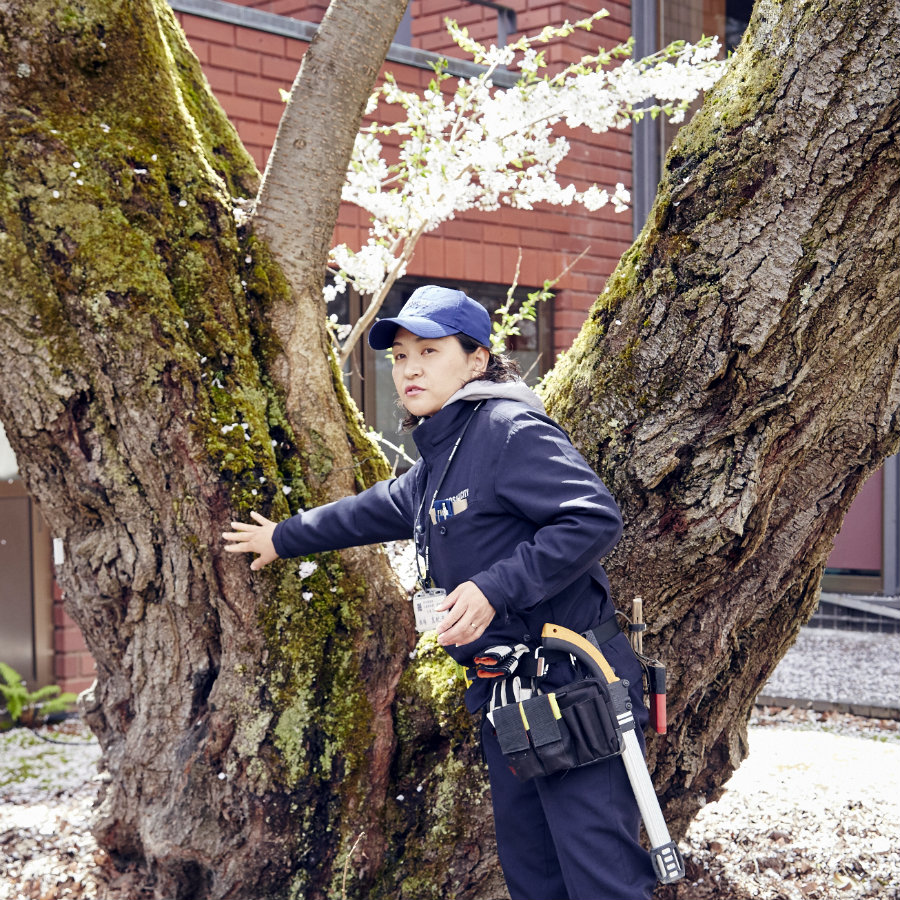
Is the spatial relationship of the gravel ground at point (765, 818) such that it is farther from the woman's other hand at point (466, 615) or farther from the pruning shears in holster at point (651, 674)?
the woman's other hand at point (466, 615)

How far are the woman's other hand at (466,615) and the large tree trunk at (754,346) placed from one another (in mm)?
711

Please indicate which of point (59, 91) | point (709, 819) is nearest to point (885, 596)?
point (709, 819)


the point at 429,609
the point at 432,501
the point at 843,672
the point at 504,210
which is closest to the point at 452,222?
the point at 504,210

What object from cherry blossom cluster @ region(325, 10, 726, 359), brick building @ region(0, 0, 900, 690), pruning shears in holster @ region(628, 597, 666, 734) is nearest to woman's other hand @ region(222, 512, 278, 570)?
pruning shears in holster @ region(628, 597, 666, 734)

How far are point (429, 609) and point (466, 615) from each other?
6.0 inches

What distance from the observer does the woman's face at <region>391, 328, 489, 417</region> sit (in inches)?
102

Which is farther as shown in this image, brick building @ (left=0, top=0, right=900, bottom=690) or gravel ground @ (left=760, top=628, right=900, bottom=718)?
gravel ground @ (left=760, top=628, right=900, bottom=718)

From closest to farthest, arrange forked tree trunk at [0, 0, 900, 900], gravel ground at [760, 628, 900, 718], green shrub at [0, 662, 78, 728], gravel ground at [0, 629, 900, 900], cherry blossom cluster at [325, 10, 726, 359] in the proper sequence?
forked tree trunk at [0, 0, 900, 900] < gravel ground at [0, 629, 900, 900] < cherry blossom cluster at [325, 10, 726, 359] < green shrub at [0, 662, 78, 728] < gravel ground at [760, 628, 900, 718]

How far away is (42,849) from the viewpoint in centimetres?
390

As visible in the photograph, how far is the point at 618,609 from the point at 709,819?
1.78 m

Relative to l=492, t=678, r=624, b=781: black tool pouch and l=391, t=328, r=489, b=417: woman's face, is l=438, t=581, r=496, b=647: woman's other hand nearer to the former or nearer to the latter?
l=492, t=678, r=624, b=781: black tool pouch

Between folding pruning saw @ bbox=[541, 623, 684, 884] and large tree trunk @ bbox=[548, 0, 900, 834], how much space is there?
1.59 feet

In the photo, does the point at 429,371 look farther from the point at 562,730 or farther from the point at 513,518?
the point at 562,730

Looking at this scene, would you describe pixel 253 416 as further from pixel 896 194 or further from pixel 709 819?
pixel 709 819
